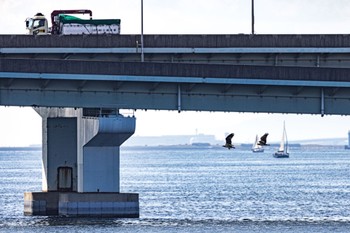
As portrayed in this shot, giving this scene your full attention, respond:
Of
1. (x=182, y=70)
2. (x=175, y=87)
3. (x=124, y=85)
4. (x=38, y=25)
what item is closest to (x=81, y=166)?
(x=38, y=25)

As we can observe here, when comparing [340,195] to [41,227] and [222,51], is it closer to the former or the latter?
[222,51]

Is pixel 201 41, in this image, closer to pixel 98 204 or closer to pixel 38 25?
pixel 98 204

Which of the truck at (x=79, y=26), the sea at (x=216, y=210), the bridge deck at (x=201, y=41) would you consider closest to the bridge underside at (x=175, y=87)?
the sea at (x=216, y=210)

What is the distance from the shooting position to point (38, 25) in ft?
359

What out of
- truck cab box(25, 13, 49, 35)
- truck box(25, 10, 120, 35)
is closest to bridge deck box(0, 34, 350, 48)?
truck box(25, 10, 120, 35)

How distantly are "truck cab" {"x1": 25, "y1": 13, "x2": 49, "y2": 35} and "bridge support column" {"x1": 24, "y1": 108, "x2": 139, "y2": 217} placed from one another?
581 centimetres

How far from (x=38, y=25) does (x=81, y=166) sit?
15.0 meters

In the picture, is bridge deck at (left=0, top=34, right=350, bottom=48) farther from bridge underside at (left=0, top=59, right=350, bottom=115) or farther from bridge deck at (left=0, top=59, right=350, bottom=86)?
bridge deck at (left=0, top=59, right=350, bottom=86)

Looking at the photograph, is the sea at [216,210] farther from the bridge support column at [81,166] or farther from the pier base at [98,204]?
the bridge support column at [81,166]

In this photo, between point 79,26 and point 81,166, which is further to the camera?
point 79,26

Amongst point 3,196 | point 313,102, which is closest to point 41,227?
point 313,102

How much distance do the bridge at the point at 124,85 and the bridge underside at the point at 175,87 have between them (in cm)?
5

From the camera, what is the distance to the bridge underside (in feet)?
270

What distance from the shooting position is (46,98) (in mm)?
82875
